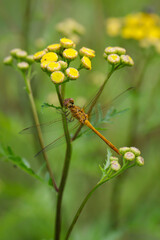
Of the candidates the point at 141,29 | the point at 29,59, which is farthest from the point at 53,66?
the point at 141,29

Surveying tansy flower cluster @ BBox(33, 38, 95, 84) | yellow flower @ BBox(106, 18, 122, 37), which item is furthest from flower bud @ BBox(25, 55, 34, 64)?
yellow flower @ BBox(106, 18, 122, 37)

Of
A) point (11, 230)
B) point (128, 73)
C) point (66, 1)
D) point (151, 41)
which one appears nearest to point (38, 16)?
point (151, 41)

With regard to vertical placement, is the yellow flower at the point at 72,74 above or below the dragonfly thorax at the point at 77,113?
above

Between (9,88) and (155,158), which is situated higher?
(9,88)

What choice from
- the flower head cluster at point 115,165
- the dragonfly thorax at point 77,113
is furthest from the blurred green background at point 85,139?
the flower head cluster at point 115,165

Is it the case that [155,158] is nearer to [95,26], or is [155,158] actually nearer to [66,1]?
[95,26]

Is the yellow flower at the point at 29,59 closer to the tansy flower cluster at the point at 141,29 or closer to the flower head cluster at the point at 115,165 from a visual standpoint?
the flower head cluster at the point at 115,165

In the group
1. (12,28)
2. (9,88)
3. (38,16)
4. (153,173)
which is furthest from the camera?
(9,88)
